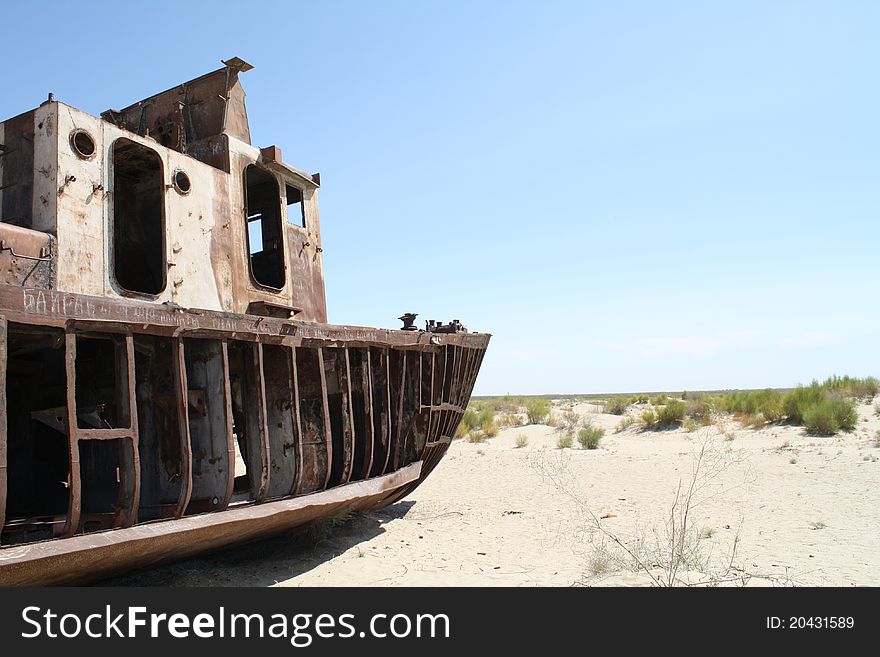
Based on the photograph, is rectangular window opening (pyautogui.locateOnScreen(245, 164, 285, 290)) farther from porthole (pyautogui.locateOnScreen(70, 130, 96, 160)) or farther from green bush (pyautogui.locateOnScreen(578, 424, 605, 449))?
green bush (pyautogui.locateOnScreen(578, 424, 605, 449))

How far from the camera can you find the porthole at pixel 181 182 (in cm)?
557

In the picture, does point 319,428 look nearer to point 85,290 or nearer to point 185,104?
point 85,290

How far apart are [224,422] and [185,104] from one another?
3.47m

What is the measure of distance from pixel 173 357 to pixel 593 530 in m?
5.39

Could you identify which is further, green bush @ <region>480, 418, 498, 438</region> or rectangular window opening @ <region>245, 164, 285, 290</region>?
green bush @ <region>480, 418, 498, 438</region>

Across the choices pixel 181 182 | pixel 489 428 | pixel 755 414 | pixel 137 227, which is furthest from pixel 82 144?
pixel 755 414

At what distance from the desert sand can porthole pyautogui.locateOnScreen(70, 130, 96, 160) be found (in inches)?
134

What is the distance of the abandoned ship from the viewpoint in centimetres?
420

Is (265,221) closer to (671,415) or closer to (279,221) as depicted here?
(279,221)

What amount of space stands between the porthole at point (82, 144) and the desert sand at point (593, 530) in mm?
3400

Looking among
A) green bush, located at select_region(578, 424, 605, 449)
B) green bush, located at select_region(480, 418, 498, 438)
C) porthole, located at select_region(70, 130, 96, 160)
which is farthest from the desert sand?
green bush, located at select_region(480, 418, 498, 438)

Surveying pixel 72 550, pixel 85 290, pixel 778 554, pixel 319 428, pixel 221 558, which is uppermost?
pixel 85 290

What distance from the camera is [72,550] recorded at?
12.3ft
